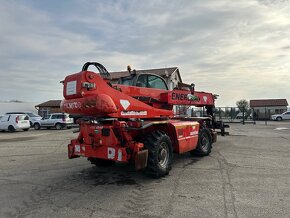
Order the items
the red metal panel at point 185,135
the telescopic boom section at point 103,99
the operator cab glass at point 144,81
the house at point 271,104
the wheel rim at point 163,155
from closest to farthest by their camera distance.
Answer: the telescopic boom section at point 103,99 < the wheel rim at point 163,155 < the red metal panel at point 185,135 < the operator cab glass at point 144,81 < the house at point 271,104

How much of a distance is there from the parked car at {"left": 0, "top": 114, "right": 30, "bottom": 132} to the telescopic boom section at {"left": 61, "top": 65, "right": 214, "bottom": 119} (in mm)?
21004

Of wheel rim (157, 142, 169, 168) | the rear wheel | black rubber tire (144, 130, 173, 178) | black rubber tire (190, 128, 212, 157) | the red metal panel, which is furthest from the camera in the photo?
the rear wheel

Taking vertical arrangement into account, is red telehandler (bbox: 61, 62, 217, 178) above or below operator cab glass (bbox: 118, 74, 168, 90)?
below

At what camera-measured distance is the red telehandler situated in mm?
6371

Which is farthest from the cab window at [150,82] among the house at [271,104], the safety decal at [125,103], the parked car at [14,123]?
the house at [271,104]

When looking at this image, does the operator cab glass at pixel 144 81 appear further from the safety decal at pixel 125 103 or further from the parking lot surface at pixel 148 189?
the parking lot surface at pixel 148 189

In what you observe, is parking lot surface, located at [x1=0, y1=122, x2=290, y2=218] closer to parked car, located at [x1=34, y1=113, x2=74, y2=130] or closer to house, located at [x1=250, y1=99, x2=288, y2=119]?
parked car, located at [x1=34, y1=113, x2=74, y2=130]

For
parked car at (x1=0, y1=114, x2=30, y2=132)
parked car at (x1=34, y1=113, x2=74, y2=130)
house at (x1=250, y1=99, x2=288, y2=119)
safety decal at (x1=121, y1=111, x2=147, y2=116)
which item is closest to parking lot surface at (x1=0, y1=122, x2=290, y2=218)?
safety decal at (x1=121, y1=111, x2=147, y2=116)

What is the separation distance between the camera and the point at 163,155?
7.18m

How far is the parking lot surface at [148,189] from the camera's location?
15.6ft

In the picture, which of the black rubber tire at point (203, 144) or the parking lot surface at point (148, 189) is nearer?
the parking lot surface at point (148, 189)

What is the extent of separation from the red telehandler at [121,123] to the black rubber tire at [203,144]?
1428 mm

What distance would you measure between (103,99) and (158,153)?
74.9 inches

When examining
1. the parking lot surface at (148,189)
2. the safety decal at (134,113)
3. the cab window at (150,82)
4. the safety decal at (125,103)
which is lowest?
the parking lot surface at (148,189)
